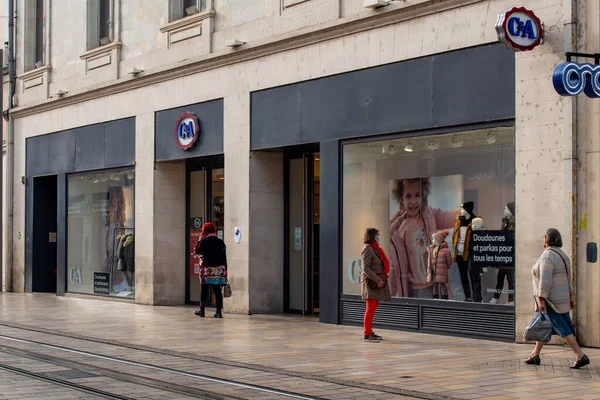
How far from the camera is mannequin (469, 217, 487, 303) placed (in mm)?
14727

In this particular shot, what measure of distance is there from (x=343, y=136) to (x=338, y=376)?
6.81 meters

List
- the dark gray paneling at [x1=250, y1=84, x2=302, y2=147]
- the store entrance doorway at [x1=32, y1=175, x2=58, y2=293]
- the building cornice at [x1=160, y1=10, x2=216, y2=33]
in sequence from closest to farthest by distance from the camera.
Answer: the dark gray paneling at [x1=250, y1=84, x2=302, y2=147], the building cornice at [x1=160, y1=10, x2=216, y2=33], the store entrance doorway at [x1=32, y1=175, x2=58, y2=293]

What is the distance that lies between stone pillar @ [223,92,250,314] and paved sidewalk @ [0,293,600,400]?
1.87 feet

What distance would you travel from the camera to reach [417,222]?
16016 mm

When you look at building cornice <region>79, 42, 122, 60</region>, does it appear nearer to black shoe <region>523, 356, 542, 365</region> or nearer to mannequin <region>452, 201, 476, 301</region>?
mannequin <region>452, 201, 476, 301</region>

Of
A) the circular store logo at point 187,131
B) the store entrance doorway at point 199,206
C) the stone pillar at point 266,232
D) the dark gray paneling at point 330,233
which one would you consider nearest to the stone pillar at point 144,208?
the store entrance doorway at point 199,206

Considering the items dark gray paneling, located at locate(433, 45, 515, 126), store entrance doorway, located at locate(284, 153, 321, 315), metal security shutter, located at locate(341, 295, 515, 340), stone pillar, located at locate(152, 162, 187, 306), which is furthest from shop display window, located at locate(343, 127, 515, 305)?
stone pillar, located at locate(152, 162, 187, 306)

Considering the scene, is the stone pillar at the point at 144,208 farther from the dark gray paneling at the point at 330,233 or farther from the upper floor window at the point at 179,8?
the dark gray paneling at the point at 330,233

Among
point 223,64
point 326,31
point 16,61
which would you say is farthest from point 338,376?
point 16,61

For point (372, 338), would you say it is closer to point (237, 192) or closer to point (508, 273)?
point (508, 273)

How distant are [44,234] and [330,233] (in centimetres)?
1316

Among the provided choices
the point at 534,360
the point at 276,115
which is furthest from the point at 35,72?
the point at 534,360

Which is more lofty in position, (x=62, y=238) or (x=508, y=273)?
(x=62, y=238)

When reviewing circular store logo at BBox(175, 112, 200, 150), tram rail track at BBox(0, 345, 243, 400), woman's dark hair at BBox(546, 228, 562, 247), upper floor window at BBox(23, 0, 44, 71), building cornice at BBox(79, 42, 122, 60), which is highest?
upper floor window at BBox(23, 0, 44, 71)
